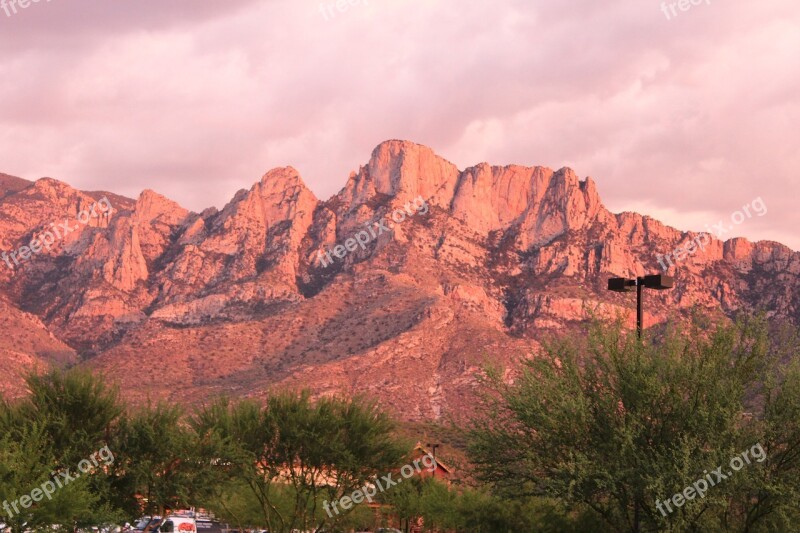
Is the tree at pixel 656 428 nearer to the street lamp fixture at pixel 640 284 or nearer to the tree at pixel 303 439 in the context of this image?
the street lamp fixture at pixel 640 284

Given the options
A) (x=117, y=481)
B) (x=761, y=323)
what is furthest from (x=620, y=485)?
(x=117, y=481)

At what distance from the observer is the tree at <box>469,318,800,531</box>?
21.4m

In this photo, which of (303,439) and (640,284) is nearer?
(640,284)

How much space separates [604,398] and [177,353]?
16414 cm

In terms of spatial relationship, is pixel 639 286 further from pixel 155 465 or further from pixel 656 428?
pixel 155 465

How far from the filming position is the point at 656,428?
73.4 ft

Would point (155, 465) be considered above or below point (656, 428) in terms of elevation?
below

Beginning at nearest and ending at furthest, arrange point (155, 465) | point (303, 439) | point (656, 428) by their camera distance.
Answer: point (656, 428) < point (155, 465) < point (303, 439)

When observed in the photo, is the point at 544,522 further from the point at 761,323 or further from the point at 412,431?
the point at 412,431

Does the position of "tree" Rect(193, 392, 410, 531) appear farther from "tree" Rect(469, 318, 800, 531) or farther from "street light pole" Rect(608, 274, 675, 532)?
"street light pole" Rect(608, 274, 675, 532)

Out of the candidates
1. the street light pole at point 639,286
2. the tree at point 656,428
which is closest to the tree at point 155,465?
the tree at point 656,428

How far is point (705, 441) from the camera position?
22.0 m

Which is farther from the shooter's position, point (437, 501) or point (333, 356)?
point (333, 356)

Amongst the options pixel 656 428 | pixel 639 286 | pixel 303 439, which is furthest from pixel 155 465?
pixel 656 428
